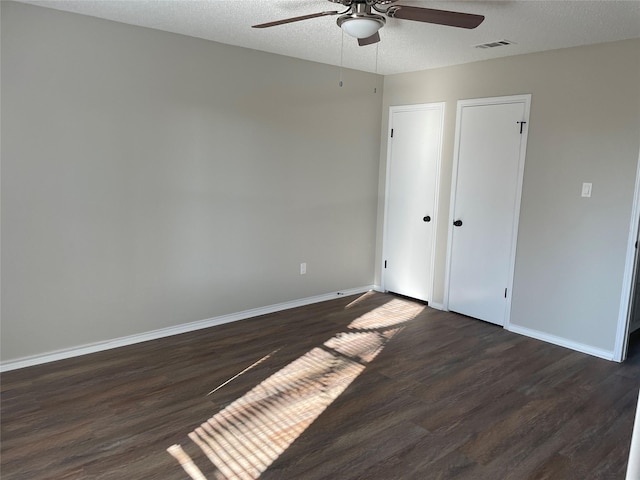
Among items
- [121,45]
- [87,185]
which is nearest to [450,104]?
[121,45]

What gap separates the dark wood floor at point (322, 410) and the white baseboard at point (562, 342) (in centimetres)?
11

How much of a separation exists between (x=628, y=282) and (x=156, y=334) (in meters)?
3.82

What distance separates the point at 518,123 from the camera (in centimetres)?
410

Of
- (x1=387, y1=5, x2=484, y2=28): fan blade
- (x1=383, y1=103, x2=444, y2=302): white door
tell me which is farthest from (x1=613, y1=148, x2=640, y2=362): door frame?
(x1=387, y1=5, x2=484, y2=28): fan blade

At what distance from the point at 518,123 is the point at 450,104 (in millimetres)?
771

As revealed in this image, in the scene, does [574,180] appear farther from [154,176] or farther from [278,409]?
[154,176]

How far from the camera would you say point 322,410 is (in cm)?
285

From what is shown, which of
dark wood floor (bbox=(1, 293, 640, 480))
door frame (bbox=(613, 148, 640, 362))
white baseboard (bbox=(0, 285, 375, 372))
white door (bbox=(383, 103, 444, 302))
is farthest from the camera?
white door (bbox=(383, 103, 444, 302))

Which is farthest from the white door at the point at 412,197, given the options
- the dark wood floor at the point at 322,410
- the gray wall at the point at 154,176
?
the dark wood floor at the point at 322,410

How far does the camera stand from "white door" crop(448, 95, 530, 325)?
164 inches

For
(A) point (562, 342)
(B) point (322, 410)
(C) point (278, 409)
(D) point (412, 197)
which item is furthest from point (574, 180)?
(C) point (278, 409)

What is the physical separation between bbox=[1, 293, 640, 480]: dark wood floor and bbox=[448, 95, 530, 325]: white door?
1.86 ft

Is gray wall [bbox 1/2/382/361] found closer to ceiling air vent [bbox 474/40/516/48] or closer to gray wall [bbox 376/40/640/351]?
ceiling air vent [bbox 474/40/516/48]

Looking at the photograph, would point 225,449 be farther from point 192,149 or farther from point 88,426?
point 192,149
